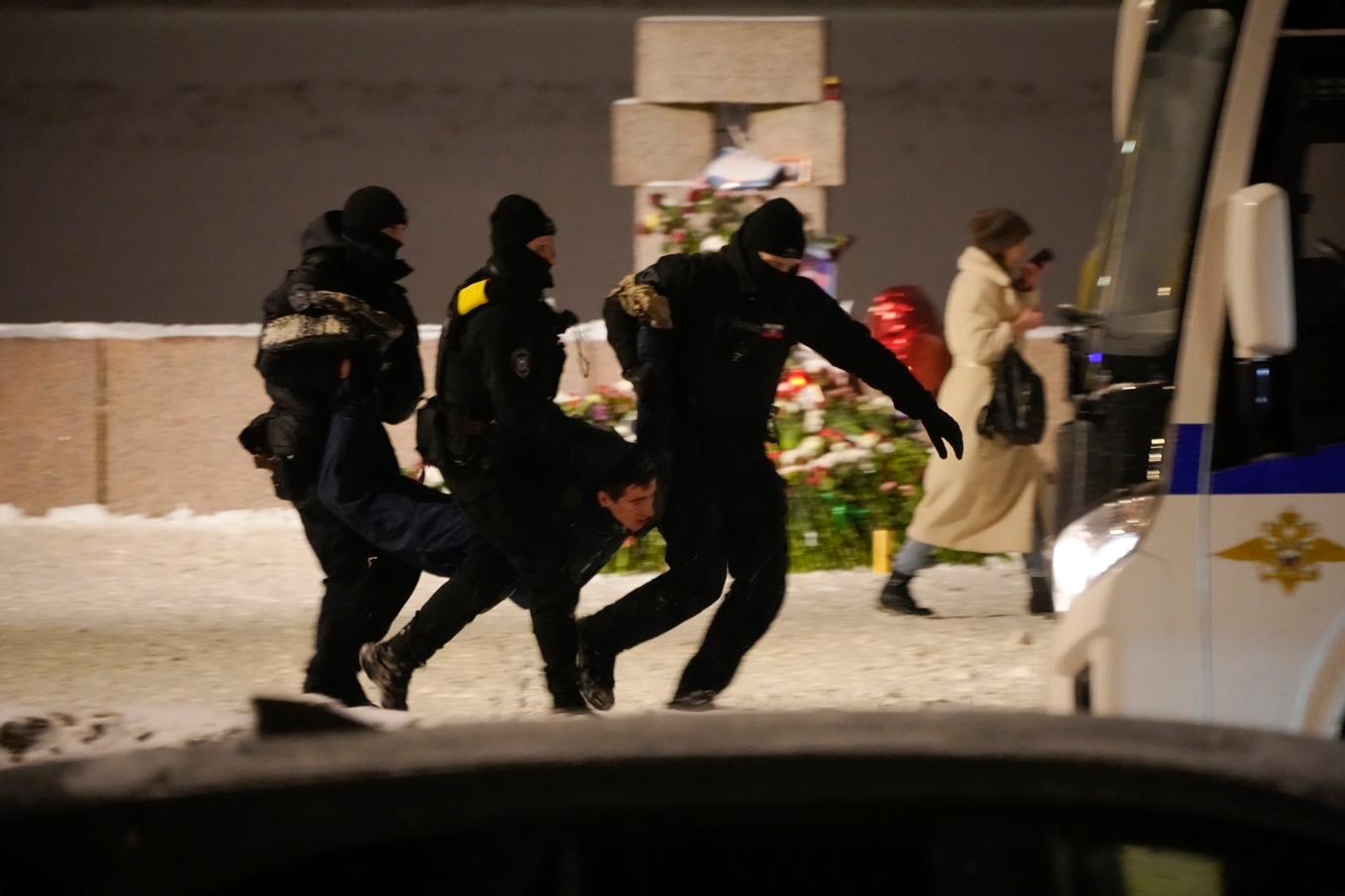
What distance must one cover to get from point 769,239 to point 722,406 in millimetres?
525

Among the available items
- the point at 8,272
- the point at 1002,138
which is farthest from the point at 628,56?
the point at 8,272

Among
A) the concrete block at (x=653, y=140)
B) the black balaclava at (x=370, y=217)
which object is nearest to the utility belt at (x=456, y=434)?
the black balaclava at (x=370, y=217)

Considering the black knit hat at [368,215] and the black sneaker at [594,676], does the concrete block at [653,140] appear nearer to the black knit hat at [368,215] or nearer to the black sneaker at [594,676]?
the black knit hat at [368,215]

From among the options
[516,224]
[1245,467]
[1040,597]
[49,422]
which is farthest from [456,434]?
[49,422]

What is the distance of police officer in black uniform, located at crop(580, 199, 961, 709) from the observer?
19.5 ft

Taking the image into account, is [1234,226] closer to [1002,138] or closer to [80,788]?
[80,788]

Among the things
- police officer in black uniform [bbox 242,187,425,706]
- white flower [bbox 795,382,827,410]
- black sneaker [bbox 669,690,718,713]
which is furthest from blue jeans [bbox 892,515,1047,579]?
police officer in black uniform [bbox 242,187,425,706]

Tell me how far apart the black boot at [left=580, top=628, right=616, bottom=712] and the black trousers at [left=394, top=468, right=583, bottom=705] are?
4cm

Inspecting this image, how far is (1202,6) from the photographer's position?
4637 mm

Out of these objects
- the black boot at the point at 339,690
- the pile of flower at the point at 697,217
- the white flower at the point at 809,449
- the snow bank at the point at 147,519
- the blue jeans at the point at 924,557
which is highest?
the pile of flower at the point at 697,217

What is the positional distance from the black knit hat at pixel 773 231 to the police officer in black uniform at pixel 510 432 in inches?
24.1

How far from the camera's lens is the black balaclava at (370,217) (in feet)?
19.7

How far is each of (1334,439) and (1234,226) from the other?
575 mm

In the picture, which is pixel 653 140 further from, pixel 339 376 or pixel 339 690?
pixel 339 690
